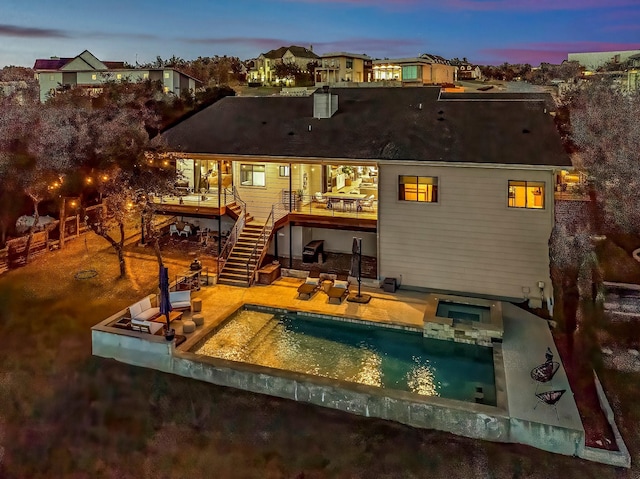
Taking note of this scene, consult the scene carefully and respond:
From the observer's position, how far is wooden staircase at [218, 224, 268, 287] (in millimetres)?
19781

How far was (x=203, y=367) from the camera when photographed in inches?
539

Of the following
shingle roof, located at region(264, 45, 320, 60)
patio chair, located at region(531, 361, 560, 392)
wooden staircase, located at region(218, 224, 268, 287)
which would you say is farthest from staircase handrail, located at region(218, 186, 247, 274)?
shingle roof, located at region(264, 45, 320, 60)

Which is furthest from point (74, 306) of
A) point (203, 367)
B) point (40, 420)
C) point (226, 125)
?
point (226, 125)

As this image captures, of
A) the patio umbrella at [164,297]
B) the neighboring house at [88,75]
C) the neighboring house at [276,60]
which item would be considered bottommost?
the patio umbrella at [164,297]

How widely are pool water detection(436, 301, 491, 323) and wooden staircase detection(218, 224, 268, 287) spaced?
24.4 feet

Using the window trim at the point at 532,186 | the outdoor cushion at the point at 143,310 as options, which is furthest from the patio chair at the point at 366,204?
the outdoor cushion at the point at 143,310

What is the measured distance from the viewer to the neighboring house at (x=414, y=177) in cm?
1756

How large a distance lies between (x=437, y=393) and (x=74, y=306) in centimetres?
1294

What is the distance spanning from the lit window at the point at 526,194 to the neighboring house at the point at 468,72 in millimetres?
62210

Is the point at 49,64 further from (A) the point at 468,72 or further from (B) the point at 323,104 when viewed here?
(A) the point at 468,72

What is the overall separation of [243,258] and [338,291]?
15.0 feet

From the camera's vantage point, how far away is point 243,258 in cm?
2041

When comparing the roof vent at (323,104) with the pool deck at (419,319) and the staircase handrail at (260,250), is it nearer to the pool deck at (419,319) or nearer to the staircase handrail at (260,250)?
the staircase handrail at (260,250)

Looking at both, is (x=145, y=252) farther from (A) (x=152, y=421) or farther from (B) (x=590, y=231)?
(B) (x=590, y=231)
